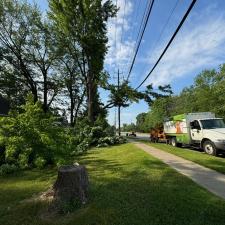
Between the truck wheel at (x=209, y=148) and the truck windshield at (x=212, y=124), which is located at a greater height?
the truck windshield at (x=212, y=124)

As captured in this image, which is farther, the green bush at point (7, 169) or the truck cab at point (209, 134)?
the truck cab at point (209, 134)

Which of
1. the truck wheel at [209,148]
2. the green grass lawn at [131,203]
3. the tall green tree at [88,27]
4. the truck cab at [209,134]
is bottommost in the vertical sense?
the green grass lawn at [131,203]

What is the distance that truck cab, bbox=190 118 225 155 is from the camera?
1473 cm

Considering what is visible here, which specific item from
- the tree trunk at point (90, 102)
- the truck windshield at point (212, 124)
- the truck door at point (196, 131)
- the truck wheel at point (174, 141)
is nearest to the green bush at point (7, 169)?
the truck door at point (196, 131)

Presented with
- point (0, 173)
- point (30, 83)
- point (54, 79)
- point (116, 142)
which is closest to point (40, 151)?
point (0, 173)

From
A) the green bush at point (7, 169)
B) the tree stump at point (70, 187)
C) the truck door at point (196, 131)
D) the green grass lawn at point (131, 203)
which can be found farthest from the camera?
the truck door at point (196, 131)

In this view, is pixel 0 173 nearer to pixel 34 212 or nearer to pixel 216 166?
pixel 34 212

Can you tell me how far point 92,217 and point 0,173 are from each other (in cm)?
706

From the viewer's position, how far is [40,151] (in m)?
10.4

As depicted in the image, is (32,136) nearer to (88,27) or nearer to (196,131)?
(196,131)

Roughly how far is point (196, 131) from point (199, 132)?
0.50m

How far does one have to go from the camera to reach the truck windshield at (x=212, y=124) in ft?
54.2

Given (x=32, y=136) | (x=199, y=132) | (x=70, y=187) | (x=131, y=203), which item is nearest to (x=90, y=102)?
(x=199, y=132)

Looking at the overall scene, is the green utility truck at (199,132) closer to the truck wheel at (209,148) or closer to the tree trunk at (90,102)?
the truck wheel at (209,148)
